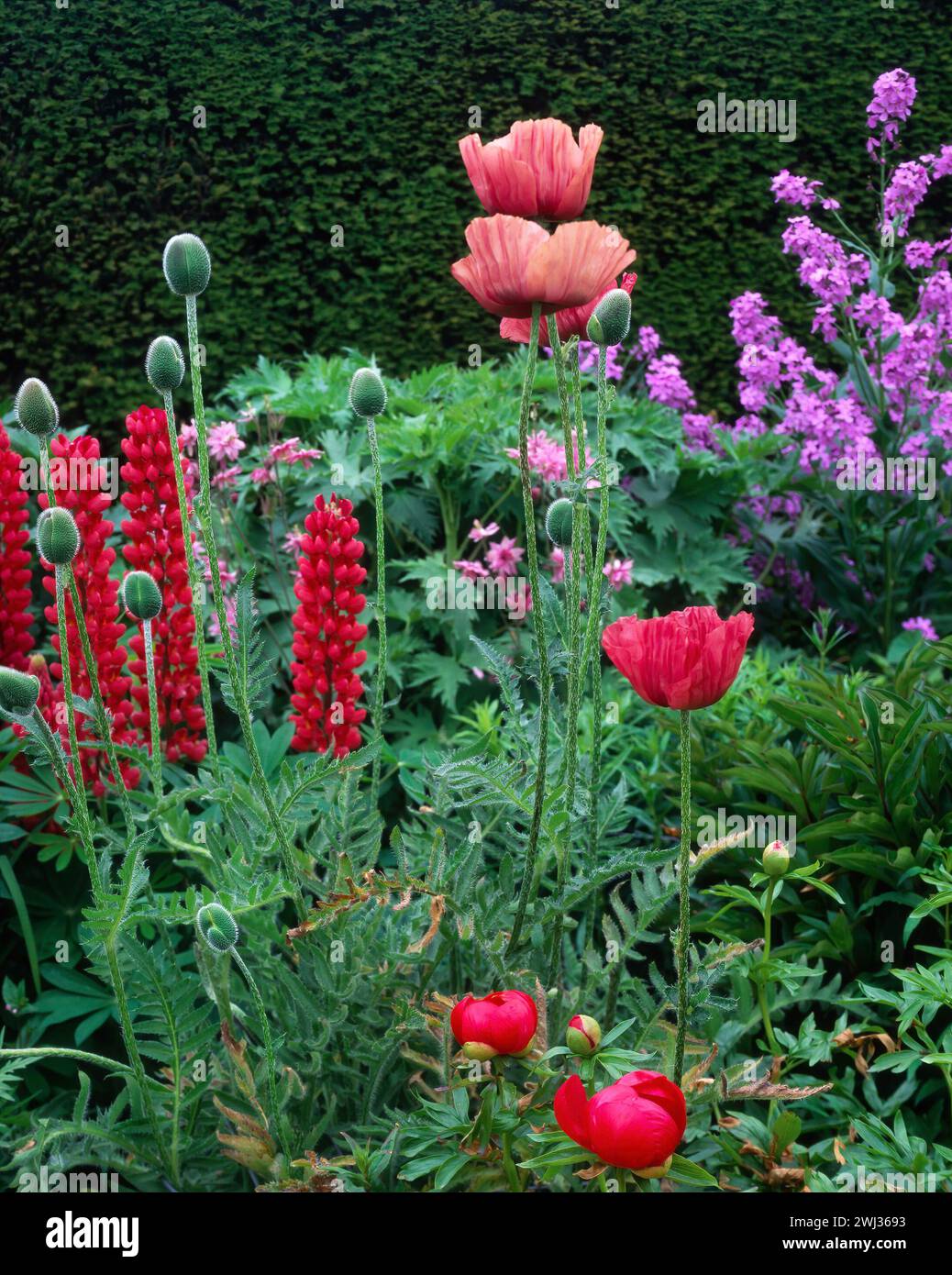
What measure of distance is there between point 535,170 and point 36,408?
0.68 metres

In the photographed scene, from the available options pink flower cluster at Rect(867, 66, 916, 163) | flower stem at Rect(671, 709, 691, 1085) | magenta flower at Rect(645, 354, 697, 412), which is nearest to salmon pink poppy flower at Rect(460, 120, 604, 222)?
flower stem at Rect(671, 709, 691, 1085)

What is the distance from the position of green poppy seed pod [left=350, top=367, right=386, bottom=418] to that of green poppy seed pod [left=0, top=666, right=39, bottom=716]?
56 cm

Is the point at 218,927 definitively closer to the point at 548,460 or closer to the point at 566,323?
the point at 566,323

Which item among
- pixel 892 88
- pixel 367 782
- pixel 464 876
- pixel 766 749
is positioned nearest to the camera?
pixel 464 876

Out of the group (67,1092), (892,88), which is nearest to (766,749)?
(67,1092)

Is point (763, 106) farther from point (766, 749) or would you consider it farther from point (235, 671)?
point (235, 671)

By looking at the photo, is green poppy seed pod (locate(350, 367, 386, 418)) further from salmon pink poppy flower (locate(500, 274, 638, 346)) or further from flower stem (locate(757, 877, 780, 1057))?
flower stem (locate(757, 877, 780, 1057))

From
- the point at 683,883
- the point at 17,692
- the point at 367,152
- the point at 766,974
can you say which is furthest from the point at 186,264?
the point at 367,152

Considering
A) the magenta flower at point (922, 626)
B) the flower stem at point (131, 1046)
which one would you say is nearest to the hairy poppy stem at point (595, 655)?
the flower stem at point (131, 1046)

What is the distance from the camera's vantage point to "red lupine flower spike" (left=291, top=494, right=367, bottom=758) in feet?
7.32

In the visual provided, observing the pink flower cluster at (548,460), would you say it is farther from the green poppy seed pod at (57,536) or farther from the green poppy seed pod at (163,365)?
the green poppy seed pod at (57,536)

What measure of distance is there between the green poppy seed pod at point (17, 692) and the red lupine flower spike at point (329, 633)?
0.89m

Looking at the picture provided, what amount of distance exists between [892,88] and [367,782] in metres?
3.09

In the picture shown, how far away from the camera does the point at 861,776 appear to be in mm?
2180
